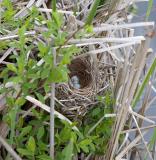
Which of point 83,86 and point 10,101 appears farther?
point 83,86

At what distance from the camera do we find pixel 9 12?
2.55 ft

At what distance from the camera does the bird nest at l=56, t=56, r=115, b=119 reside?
789 millimetres

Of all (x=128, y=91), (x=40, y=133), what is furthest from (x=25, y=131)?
(x=128, y=91)

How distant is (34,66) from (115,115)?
167 millimetres

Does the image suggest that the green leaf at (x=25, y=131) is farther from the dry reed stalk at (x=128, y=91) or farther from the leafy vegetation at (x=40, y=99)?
the dry reed stalk at (x=128, y=91)

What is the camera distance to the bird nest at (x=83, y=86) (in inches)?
31.0

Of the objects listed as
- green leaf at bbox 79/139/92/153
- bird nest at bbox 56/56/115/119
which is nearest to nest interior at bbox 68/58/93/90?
bird nest at bbox 56/56/115/119

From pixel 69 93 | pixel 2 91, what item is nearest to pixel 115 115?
pixel 69 93

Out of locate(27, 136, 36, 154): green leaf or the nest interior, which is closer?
locate(27, 136, 36, 154): green leaf

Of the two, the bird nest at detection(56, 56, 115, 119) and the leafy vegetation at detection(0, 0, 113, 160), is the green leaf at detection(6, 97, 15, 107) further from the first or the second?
the bird nest at detection(56, 56, 115, 119)

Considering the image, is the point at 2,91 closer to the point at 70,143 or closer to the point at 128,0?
the point at 70,143

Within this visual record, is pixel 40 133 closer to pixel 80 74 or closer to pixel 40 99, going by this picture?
pixel 40 99

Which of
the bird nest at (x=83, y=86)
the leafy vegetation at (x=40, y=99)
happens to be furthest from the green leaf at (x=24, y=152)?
the bird nest at (x=83, y=86)

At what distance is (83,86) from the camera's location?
86 centimetres
